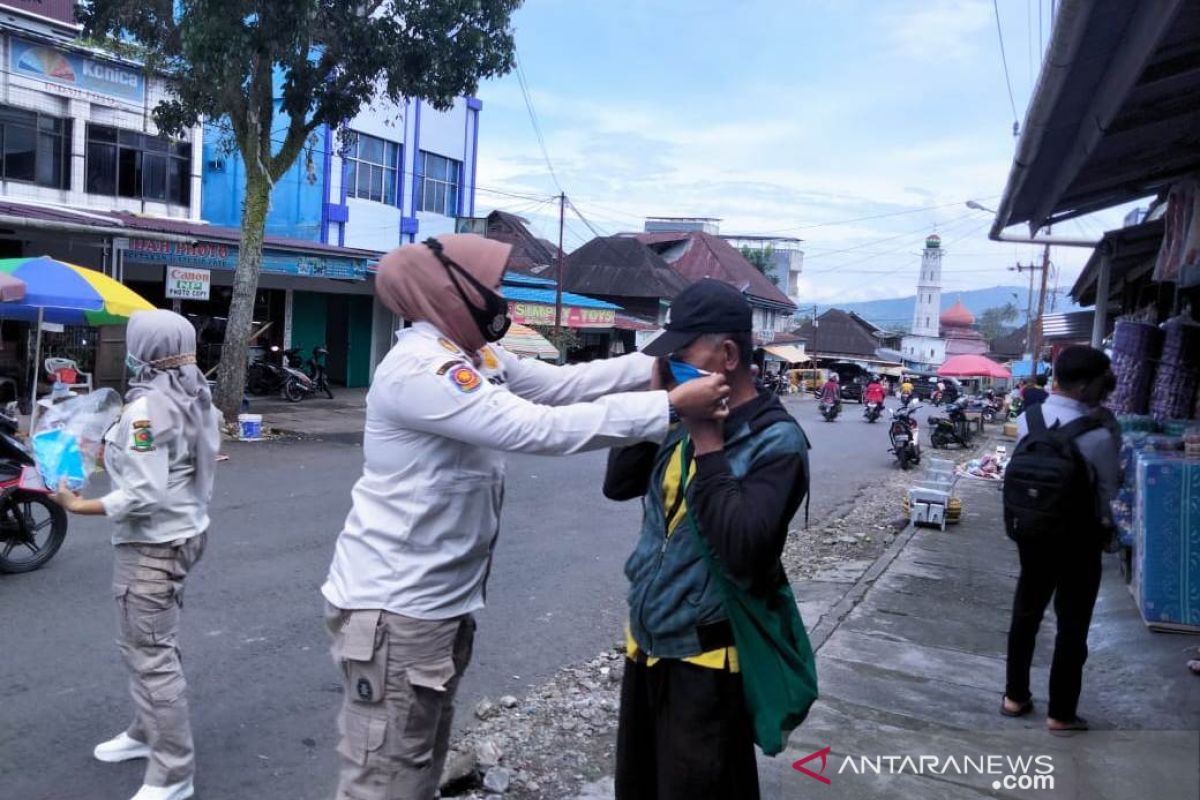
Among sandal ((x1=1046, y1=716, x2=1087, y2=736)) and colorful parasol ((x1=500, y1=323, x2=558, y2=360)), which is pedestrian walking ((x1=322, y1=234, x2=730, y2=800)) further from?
colorful parasol ((x1=500, y1=323, x2=558, y2=360))

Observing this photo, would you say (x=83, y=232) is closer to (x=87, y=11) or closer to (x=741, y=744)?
(x=87, y=11)

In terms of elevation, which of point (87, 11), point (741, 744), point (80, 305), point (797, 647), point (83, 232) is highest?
point (87, 11)

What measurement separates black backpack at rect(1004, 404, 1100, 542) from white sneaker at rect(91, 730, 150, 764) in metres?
3.65

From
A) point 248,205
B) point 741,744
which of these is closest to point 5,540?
point 741,744

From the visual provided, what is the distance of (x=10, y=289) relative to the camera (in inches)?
388

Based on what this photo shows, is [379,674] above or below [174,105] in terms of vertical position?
below

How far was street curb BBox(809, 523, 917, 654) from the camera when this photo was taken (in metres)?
5.42

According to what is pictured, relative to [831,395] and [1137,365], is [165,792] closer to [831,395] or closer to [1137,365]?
[1137,365]

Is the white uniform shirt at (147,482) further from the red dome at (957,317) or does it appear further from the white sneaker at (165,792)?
the red dome at (957,317)

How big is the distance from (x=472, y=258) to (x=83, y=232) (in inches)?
509

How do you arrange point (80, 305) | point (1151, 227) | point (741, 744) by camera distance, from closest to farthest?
point (741, 744) → point (1151, 227) → point (80, 305)

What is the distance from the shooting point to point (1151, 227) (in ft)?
24.1

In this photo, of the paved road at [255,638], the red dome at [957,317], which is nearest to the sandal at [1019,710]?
the paved road at [255,638]

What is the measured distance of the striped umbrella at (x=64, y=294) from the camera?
10.4 metres
